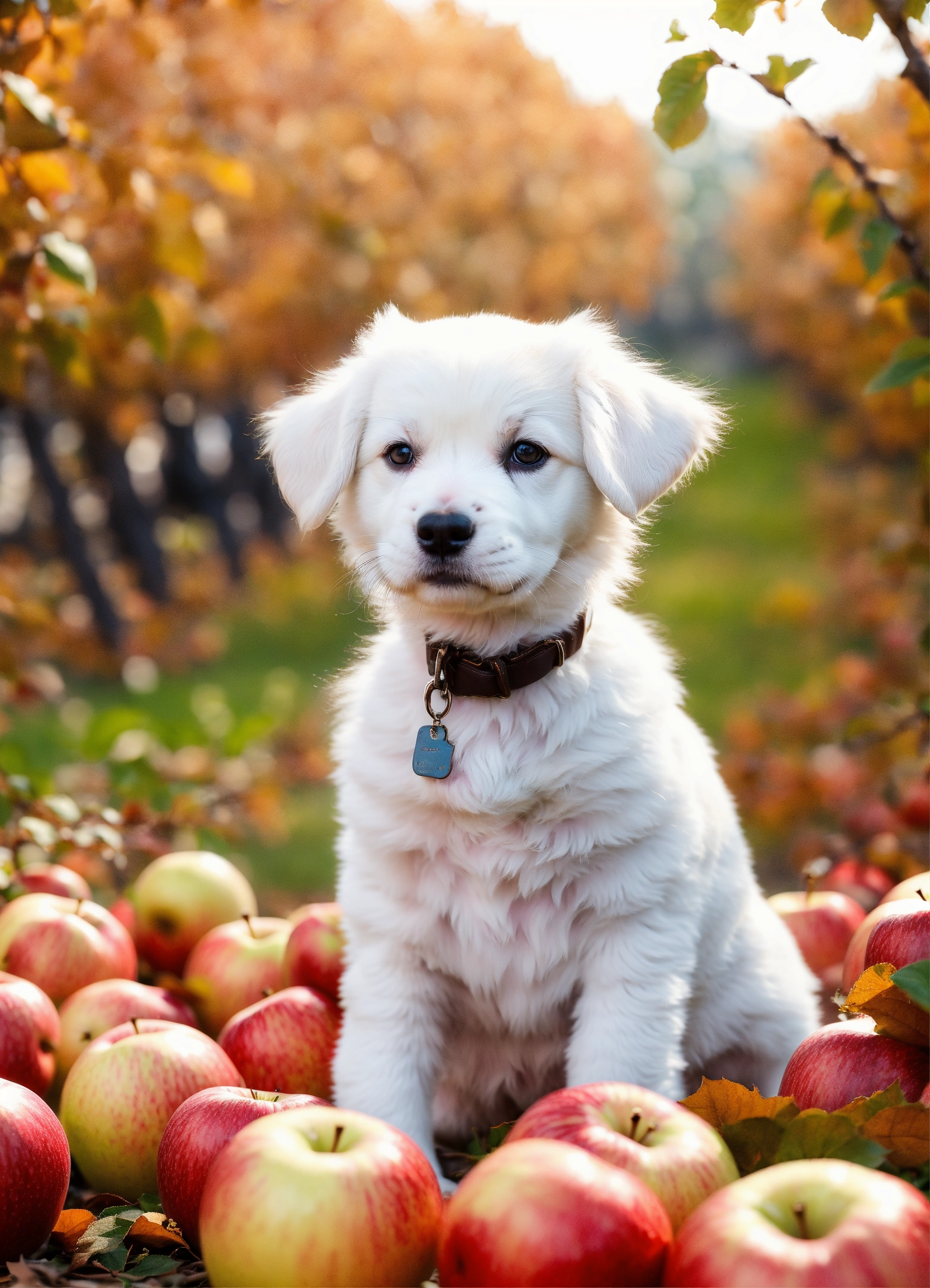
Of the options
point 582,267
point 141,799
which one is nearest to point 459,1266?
point 141,799

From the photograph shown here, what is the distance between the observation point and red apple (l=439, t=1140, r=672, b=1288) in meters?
1.48

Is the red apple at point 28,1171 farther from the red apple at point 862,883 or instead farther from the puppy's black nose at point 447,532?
the red apple at point 862,883

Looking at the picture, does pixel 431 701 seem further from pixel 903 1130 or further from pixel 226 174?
pixel 226 174

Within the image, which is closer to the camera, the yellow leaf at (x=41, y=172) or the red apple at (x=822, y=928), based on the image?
the yellow leaf at (x=41, y=172)

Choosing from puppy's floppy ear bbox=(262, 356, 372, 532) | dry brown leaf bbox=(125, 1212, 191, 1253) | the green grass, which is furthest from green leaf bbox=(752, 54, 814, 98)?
dry brown leaf bbox=(125, 1212, 191, 1253)

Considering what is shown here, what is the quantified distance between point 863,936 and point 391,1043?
944 mm

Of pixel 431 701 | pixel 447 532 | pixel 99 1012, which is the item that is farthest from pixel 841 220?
pixel 99 1012

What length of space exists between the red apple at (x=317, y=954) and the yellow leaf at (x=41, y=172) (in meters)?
1.82

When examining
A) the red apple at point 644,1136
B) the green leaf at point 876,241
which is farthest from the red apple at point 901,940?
the green leaf at point 876,241

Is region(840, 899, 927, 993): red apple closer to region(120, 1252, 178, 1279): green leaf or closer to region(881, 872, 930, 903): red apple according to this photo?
region(881, 872, 930, 903): red apple

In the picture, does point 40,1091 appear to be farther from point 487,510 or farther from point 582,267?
point 582,267

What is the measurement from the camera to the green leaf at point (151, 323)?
10.5 ft

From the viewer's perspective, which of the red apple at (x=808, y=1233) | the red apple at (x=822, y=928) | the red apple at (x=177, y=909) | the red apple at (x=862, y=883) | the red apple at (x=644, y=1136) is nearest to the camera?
the red apple at (x=808, y=1233)

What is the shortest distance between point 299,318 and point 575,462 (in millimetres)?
10407
